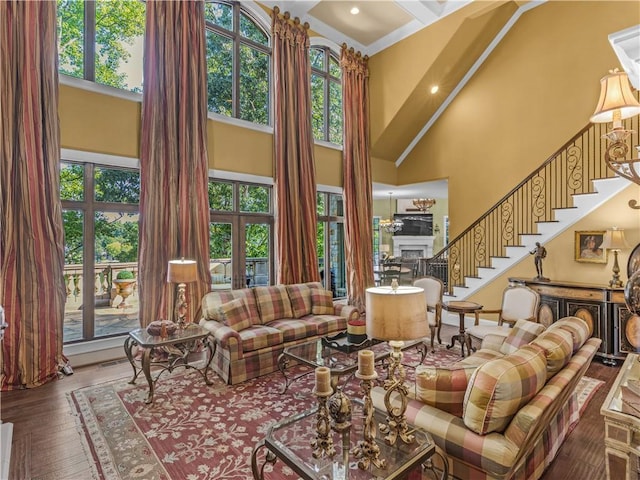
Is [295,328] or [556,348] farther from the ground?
[556,348]

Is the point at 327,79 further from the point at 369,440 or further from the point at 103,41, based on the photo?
the point at 369,440

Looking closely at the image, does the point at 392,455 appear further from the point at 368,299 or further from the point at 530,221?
the point at 530,221

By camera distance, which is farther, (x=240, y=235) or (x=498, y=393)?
(x=240, y=235)

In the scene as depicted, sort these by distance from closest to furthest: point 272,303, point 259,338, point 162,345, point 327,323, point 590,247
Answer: point 162,345
point 259,338
point 327,323
point 272,303
point 590,247

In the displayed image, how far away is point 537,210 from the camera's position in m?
6.60

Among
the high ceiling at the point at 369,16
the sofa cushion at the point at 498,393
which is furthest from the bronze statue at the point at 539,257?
the high ceiling at the point at 369,16

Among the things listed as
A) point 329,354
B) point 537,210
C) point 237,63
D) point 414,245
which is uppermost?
point 237,63

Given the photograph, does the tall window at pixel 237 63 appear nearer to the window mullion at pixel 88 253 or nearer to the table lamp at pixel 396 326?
the window mullion at pixel 88 253

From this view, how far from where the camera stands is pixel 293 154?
6.32 m

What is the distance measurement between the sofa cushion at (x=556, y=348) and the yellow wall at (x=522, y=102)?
5331 millimetres

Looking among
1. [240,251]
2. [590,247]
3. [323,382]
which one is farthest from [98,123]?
[590,247]

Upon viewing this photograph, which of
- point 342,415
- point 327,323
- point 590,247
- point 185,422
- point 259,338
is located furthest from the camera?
point 590,247

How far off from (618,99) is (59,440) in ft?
17.6

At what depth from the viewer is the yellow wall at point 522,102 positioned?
6.09 metres
